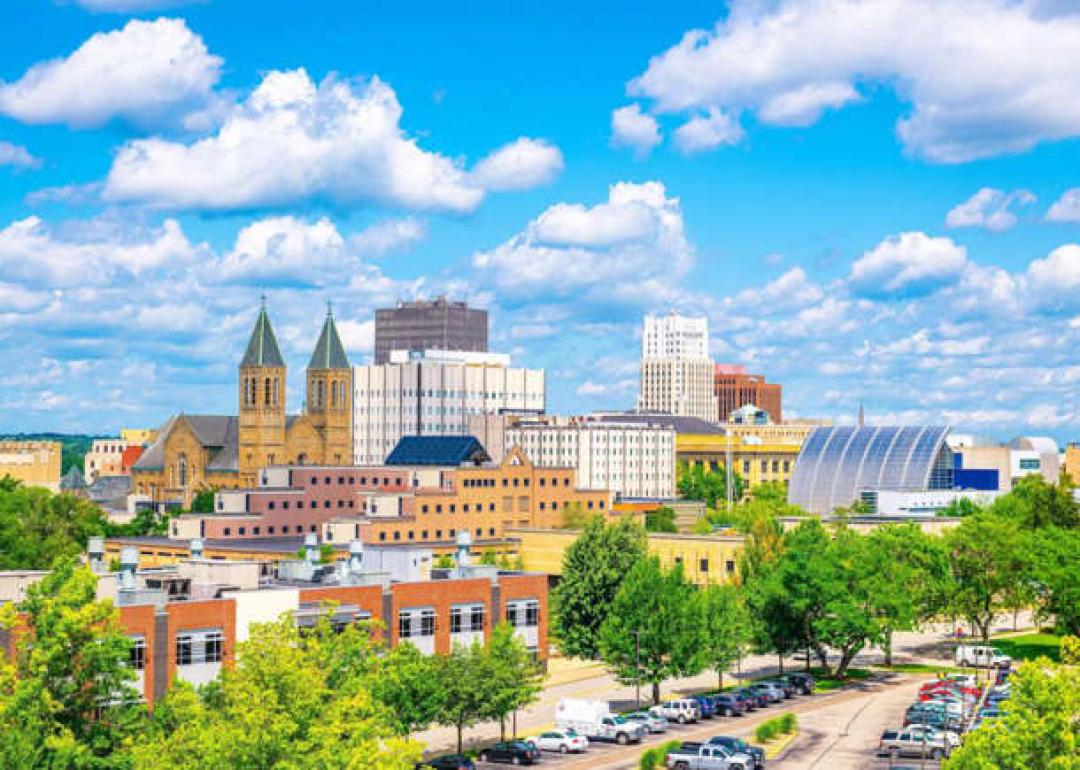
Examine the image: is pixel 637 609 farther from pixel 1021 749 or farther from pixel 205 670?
pixel 1021 749

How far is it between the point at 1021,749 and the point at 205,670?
4279 cm

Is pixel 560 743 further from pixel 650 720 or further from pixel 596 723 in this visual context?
pixel 650 720

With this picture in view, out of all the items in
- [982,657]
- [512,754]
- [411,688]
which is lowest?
[512,754]

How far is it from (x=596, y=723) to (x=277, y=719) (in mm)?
36698

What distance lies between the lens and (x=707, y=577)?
146 metres

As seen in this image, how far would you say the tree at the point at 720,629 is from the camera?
98.9m

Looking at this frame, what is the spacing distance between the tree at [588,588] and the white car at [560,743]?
3207 cm

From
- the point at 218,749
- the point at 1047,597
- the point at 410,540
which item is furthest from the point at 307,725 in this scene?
the point at 410,540

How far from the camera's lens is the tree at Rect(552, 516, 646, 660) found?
117m

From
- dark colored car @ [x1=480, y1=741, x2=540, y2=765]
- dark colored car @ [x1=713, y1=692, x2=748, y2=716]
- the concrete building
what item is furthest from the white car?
dark colored car @ [x1=713, y1=692, x2=748, y2=716]

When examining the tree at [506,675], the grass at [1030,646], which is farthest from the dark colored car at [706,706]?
the grass at [1030,646]

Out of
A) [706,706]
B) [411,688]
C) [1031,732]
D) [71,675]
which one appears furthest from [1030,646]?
[71,675]

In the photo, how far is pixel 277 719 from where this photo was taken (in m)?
53.6

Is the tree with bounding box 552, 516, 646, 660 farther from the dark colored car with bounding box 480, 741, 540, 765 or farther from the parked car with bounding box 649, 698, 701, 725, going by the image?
the dark colored car with bounding box 480, 741, 540, 765
